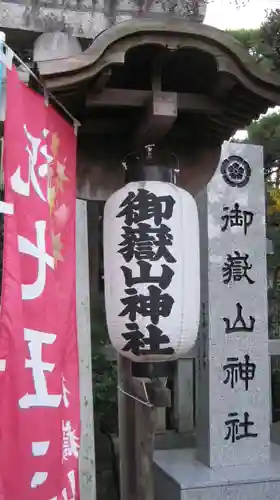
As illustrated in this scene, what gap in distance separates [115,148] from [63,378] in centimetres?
171

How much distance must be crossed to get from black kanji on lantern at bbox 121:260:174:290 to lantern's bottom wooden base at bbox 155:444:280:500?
3.06 meters

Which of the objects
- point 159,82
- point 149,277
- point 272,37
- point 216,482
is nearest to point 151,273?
point 149,277

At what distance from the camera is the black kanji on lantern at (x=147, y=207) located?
349 centimetres

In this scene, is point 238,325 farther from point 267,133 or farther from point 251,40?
point 251,40

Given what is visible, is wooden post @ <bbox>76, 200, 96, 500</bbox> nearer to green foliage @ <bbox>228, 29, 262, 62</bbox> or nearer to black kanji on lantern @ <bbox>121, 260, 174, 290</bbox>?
black kanji on lantern @ <bbox>121, 260, 174, 290</bbox>

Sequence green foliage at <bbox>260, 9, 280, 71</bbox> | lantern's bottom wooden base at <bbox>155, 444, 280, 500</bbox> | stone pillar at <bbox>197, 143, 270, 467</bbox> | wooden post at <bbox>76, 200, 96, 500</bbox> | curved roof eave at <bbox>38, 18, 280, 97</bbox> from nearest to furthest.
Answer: curved roof eave at <bbox>38, 18, 280, 97</bbox> < wooden post at <bbox>76, 200, 96, 500</bbox> < lantern's bottom wooden base at <bbox>155, 444, 280, 500</bbox> < stone pillar at <bbox>197, 143, 270, 467</bbox> < green foliage at <bbox>260, 9, 280, 71</bbox>

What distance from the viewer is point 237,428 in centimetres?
601

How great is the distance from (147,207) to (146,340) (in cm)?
77

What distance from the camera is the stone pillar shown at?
596 cm

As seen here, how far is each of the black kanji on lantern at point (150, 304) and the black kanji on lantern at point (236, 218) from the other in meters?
2.71

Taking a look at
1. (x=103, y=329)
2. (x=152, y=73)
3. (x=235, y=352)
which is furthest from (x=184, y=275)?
(x=103, y=329)

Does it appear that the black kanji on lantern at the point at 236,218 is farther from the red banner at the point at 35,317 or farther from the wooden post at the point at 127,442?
the red banner at the point at 35,317

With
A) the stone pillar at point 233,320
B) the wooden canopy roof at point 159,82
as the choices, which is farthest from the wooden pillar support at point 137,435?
the stone pillar at point 233,320

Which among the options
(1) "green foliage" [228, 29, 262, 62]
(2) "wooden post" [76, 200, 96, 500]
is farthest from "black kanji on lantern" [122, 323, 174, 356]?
(1) "green foliage" [228, 29, 262, 62]
